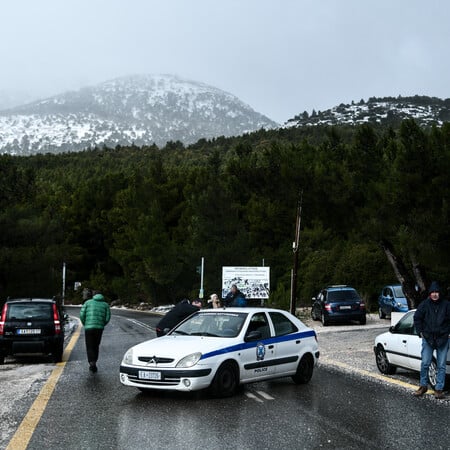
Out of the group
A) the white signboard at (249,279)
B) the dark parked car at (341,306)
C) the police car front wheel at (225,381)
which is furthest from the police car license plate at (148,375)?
the white signboard at (249,279)

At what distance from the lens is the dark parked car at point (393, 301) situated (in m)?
29.8

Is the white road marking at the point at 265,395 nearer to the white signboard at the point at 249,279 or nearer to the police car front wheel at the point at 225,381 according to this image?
the police car front wheel at the point at 225,381

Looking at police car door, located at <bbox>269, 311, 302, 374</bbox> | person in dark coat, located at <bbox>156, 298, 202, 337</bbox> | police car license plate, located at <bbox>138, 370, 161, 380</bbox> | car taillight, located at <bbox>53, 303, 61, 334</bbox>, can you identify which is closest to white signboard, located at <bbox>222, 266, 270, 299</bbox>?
car taillight, located at <bbox>53, 303, 61, 334</bbox>

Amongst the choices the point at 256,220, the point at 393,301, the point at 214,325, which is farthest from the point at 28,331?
the point at 256,220

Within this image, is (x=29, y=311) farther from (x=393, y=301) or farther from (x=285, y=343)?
(x=393, y=301)

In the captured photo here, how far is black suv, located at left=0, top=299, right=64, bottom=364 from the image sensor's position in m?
15.8

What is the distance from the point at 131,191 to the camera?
224 ft

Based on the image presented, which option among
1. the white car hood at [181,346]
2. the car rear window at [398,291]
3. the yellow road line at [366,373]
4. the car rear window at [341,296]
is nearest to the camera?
the white car hood at [181,346]

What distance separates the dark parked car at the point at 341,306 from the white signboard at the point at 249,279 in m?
5.93

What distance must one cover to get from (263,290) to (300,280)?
38.3ft

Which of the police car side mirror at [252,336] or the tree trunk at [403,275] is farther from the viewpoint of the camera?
the tree trunk at [403,275]

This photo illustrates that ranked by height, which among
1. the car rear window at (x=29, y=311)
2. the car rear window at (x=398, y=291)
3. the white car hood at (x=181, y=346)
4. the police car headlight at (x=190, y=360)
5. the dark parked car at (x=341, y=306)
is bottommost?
the dark parked car at (x=341, y=306)

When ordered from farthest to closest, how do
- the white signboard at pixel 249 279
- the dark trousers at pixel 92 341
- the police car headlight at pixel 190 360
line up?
the white signboard at pixel 249 279, the dark trousers at pixel 92 341, the police car headlight at pixel 190 360

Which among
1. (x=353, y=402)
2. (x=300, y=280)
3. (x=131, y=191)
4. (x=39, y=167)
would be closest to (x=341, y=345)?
(x=353, y=402)
